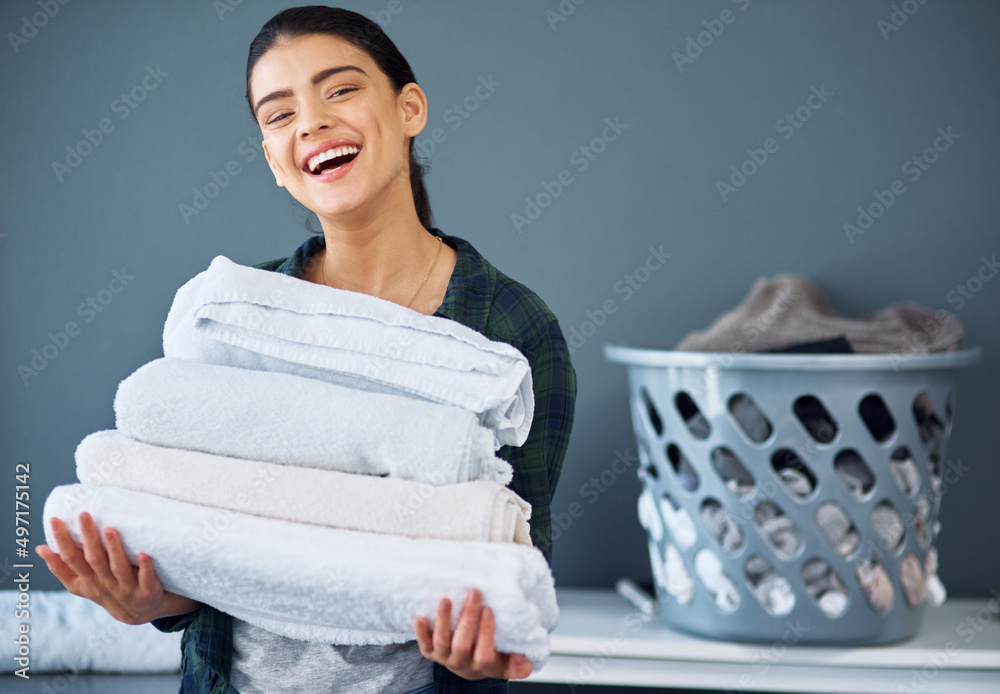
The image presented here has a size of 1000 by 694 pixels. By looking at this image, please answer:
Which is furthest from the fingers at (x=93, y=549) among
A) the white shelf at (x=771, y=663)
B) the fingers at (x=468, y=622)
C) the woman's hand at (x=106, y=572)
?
the white shelf at (x=771, y=663)

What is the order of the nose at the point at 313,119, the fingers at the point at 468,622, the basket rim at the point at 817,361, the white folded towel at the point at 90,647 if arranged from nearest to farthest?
1. the fingers at the point at 468,622
2. the nose at the point at 313,119
3. the basket rim at the point at 817,361
4. the white folded towel at the point at 90,647

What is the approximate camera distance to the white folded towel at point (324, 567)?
0.45 m

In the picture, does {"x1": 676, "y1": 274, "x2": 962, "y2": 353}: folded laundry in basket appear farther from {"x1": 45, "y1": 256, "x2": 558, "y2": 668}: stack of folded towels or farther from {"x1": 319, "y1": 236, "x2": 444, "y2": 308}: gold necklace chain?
{"x1": 45, "y1": 256, "x2": 558, "y2": 668}: stack of folded towels

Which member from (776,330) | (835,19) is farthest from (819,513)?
(835,19)

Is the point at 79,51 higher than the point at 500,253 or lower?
higher

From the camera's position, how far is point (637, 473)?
3.79 feet

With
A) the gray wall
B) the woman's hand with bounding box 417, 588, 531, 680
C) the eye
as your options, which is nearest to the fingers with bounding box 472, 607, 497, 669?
the woman's hand with bounding box 417, 588, 531, 680

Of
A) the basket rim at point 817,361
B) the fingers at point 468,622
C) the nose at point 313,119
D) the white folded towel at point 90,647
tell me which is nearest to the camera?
the fingers at point 468,622

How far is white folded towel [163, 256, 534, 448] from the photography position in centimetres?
49

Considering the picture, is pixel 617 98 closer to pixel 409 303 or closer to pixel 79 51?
pixel 409 303

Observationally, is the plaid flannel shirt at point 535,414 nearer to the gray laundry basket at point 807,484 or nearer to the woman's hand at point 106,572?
the woman's hand at point 106,572

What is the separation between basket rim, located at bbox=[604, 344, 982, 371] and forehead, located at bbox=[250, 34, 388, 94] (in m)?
Answer: 0.48

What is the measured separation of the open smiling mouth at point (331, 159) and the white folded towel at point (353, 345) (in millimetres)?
89

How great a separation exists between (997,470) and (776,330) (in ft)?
1.38
